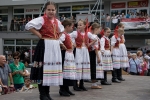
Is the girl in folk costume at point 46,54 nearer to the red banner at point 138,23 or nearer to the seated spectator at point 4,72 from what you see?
the seated spectator at point 4,72

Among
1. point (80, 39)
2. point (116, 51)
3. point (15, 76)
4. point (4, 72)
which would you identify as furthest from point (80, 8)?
point (80, 39)

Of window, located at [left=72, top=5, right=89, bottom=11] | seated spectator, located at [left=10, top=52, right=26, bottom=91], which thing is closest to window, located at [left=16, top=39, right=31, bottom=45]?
window, located at [left=72, top=5, right=89, bottom=11]

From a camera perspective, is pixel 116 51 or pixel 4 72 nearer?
pixel 4 72

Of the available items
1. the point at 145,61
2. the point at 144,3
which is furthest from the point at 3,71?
the point at 144,3

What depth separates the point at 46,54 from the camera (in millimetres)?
5320

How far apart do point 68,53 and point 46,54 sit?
1.05 m

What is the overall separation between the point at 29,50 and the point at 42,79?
85.2 feet

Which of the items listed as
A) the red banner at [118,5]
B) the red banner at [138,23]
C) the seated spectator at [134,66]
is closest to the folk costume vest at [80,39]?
the seated spectator at [134,66]

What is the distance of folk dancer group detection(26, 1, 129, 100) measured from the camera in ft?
17.5

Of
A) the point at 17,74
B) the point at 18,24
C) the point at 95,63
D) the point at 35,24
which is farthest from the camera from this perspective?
the point at 18,24

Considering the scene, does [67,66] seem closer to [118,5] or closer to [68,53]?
[68,53]

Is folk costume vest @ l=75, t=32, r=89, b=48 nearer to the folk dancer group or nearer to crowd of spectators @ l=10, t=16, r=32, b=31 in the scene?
the folk dancer group

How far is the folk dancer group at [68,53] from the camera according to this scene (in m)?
5.34

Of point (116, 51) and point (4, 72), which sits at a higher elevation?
point (116, 51)
